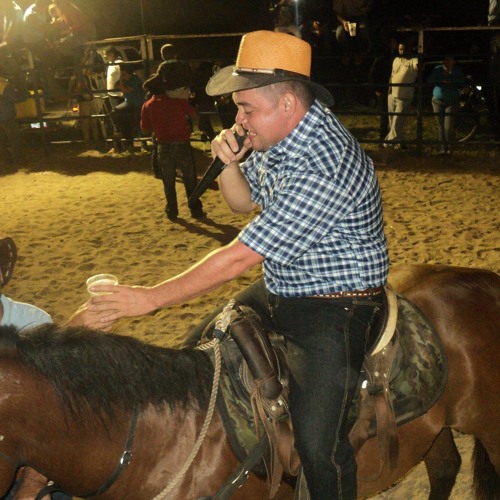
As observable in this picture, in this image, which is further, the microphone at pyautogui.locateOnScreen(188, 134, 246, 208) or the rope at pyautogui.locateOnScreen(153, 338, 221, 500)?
the microphone at pyautogui.locateOnScreen(188, 134, 246, 208)

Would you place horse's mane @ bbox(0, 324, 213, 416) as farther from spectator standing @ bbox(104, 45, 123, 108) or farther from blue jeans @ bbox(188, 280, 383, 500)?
spectator standing @ bbox(104, 45, 123, 108)

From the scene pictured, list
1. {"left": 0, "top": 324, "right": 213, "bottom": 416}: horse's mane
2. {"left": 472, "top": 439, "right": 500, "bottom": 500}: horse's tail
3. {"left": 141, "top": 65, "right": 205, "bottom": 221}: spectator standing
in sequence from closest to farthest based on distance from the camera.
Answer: {"left": 0, "top": 324, "right": 213, "bottom": 416}: horse's mane
{"left": 472, "top": 439, "right": 500, "bottom": 500}: horse's tail
{"left": 141, "top": 65, "right": 205, "bottom": 221}: spectator standing

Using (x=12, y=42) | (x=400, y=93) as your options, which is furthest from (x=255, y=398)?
(x=12, y=42)

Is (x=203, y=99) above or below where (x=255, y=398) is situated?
above

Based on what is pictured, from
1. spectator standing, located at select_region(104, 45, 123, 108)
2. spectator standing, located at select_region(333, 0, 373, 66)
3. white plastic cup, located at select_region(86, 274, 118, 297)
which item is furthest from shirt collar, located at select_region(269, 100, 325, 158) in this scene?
spectator standing, located at select_region(333, 0, 373, 66)

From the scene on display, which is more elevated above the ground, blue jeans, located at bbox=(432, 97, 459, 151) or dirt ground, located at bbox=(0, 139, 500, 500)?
blue jeans, located at bbox=(432, 97, 459, 151)

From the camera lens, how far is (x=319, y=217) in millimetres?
2018

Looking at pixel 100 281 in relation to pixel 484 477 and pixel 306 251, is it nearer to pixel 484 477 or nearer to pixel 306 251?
pixel 306 251

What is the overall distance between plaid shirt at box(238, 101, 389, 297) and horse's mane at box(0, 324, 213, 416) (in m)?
0.49

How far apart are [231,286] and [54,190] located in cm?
494

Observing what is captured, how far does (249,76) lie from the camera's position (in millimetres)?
2121

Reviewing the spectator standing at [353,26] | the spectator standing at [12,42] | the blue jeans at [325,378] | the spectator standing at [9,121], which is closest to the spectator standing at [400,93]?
the spectator standing at [353,26]

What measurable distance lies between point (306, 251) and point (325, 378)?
18.0 inches

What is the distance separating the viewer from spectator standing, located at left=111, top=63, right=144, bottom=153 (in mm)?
11562
